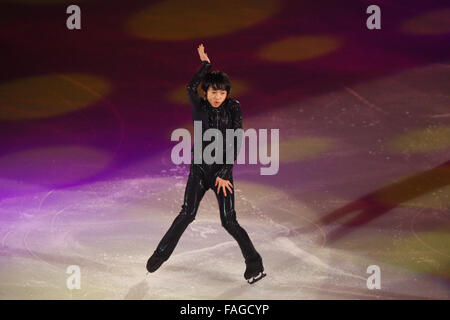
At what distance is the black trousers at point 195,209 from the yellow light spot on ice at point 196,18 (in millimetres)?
1535

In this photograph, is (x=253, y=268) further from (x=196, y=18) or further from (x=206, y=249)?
(x=196, y=18)

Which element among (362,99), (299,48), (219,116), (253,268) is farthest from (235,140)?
(362,99)

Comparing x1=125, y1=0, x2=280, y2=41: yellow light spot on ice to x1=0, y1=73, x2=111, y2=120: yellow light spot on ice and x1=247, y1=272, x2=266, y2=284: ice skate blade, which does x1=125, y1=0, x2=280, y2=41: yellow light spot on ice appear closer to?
x1=0, y1=73, x2=111, y2=120: yellow light spot on ice

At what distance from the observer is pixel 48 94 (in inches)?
232

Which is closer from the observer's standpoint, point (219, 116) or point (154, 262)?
point (219, 116)

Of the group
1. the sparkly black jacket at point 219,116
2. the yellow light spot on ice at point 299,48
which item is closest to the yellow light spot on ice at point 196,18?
the yellow light spot on ice at point 299,48

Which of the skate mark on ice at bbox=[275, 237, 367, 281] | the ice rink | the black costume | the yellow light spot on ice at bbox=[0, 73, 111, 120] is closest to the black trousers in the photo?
the black costume

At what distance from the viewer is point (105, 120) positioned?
5875 millimetres

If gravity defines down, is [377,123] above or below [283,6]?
below

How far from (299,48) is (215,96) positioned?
144 centimetres
